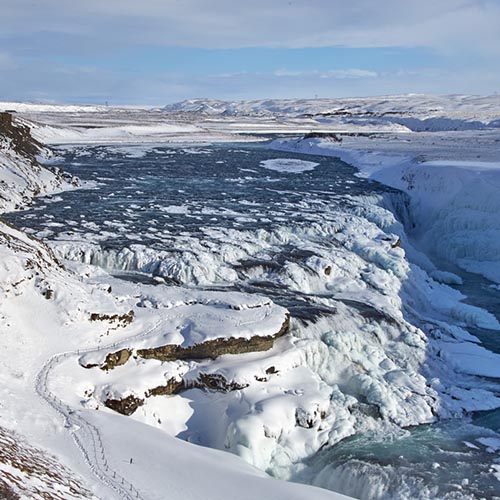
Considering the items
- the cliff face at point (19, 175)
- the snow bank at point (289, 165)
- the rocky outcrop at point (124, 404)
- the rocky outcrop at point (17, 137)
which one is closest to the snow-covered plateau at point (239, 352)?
the rocky outcrop at point (124, 404)

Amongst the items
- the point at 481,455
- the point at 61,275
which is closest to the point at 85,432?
the point at 61,275

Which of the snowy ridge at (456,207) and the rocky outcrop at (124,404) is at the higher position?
the snowy ridge at (456,207)

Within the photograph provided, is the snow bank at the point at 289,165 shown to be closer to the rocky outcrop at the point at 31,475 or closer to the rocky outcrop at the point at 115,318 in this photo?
the rocky outcrop at the point at 115,318

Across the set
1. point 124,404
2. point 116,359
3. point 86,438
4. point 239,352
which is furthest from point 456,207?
point 86,438

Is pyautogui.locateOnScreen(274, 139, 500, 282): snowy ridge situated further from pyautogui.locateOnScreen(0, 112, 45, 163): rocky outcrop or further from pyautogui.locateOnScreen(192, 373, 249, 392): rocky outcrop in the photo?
pyautogui.locateOnScreen(0, 112, 45, 163): rocky outcrop

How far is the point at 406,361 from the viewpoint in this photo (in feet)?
60.7

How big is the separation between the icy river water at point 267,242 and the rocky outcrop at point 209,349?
2.38m

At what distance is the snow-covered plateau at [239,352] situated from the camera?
38.2ft

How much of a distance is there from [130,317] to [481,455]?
9437mm

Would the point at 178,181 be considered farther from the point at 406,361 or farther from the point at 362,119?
the point at 362,119

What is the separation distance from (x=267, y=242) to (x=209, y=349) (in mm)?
10217

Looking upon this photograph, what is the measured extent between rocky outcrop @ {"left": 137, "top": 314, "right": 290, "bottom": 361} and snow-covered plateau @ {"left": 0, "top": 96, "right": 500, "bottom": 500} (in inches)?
1.7

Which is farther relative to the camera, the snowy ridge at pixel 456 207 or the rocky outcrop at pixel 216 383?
the snowy ridge at pixel 456 207

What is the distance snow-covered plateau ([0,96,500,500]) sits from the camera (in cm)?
1165
